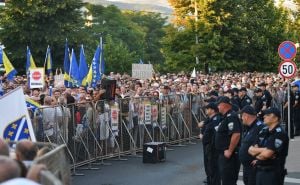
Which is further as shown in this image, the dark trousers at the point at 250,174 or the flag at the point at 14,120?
the dark trousers at the point at 250,174

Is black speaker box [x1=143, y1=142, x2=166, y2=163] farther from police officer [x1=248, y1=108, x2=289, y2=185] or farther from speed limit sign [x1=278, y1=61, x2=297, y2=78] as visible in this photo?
police officer [x1=248, y1=108, x2=289, y2=185]

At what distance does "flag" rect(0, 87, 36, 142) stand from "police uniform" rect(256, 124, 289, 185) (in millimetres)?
3444

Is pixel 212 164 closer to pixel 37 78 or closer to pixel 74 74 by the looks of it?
pixel 37 78

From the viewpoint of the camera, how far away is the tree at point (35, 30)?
55375mm

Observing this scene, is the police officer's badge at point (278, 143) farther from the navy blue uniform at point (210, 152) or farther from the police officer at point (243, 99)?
the police officer at point (243, 99)

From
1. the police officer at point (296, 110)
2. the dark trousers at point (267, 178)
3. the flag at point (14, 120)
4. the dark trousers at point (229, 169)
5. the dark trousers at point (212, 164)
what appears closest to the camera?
the flag at point (14, 120)

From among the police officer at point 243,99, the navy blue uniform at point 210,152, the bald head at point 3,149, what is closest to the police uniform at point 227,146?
the navy blue uniform at point 210,152

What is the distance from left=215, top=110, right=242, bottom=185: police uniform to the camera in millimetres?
11461

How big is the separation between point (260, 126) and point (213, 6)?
126 feet

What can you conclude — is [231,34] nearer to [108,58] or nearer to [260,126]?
[108,58]

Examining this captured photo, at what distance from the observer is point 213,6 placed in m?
47.9

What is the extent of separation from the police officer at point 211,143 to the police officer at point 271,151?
280 cm

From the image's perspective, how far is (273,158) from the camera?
9.36m

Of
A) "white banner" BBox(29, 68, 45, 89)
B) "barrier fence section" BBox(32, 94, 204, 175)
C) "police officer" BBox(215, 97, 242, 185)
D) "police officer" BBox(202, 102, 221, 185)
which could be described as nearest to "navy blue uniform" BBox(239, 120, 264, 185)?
"police officer" BBox(215, 97, 242, 185)
